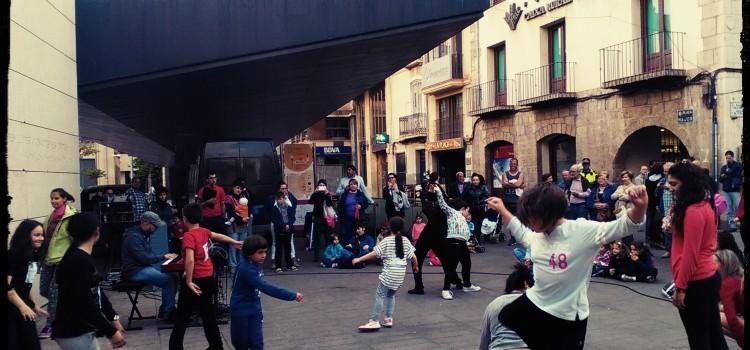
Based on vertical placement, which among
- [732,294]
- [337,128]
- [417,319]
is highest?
[337,128]

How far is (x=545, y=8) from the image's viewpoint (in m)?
23.5

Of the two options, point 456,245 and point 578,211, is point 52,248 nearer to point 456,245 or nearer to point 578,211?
point 456,245

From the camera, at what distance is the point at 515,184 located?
15.1m

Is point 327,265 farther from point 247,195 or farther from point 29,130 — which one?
point 29,130

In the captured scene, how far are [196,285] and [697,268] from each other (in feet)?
14.6

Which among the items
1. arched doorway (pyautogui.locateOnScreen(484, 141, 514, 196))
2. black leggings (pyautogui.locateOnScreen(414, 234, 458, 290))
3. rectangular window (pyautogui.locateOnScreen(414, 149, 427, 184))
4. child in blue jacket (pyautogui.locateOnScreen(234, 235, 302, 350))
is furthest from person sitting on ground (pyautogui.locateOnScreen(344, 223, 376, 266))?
rectangular window (pyautogui.locateOnScreen(414, 149, 427, 184))

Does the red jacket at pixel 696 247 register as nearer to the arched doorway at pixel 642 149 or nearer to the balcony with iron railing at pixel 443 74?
the arched doorway at pixel 642 149

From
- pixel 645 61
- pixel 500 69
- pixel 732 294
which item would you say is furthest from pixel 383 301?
pixel 500 69

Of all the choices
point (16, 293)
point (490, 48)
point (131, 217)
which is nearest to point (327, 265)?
point (131, 217)

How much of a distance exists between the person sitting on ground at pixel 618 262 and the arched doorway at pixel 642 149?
35.7 ft

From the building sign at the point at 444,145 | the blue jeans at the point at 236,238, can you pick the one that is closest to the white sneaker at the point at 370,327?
the blue jeans at the point at 236,238

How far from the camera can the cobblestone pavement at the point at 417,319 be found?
6.83 metres

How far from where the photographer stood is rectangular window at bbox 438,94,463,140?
100 ft

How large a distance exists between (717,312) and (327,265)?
356 inches
